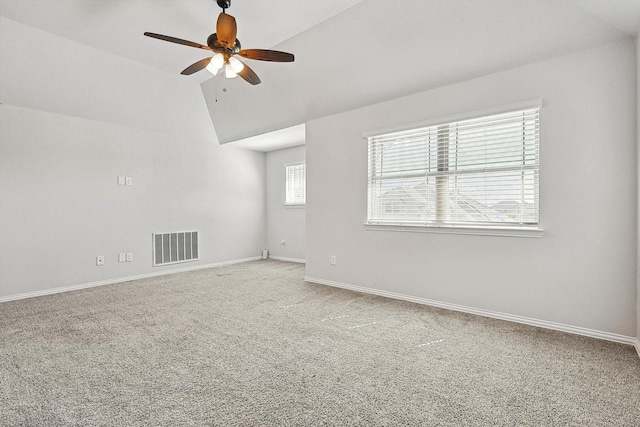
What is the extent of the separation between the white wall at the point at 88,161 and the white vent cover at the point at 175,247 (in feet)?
0.35

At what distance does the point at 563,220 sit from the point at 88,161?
18.2 ft

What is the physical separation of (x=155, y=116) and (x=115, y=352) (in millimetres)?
3668

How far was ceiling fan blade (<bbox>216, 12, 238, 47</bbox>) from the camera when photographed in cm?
→ 247

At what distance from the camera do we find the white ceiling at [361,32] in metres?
2.54

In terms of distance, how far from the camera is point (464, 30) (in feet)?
9.14

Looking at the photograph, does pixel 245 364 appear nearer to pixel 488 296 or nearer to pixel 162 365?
pixel 162 365

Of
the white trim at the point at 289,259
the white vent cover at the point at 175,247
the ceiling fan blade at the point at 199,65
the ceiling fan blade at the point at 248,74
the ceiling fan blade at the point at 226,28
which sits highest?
the ceiling fan blade at the point at 226,28

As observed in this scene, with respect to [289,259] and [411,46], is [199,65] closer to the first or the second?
[411,46]

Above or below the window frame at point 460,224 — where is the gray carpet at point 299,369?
below

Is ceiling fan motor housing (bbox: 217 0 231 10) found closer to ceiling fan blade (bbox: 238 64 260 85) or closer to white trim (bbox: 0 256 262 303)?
ceiling fan blade (bbox: 238 64 260 85)

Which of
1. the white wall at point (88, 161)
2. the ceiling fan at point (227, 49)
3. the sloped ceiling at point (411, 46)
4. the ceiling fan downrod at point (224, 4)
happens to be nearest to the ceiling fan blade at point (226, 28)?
the ceiling fan at point (227, 49)

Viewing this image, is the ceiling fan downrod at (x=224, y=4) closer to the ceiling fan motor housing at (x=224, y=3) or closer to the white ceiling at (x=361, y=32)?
the ceiling fan motor housing at (x=224, y=3)

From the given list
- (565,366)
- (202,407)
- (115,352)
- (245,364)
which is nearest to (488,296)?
(565,366)

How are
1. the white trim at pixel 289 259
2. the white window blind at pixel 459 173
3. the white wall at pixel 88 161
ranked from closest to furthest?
the white window blind at pixel 459 173, the white wall at pixel 88 161, the white trim at pixel 289 259
